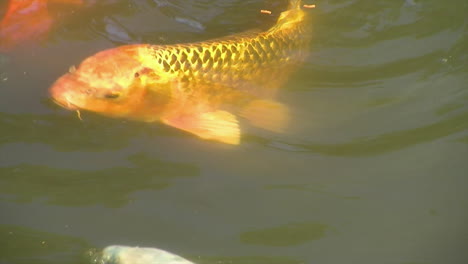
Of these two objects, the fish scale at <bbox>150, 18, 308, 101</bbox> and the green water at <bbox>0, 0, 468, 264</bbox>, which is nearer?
the green water at <bbox>0, 0, 468, 264</bbox>

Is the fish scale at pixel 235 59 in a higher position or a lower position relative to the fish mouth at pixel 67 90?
higher

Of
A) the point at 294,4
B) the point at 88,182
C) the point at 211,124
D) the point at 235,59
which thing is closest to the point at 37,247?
the point at 88,182

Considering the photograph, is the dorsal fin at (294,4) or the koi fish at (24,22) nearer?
the koi fish at (24,22)

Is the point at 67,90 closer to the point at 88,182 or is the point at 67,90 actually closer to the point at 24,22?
the point at 88,182

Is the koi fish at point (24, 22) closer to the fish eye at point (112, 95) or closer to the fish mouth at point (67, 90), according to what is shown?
the fish mouth at point (67, 90)

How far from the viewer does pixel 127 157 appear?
8.98ft

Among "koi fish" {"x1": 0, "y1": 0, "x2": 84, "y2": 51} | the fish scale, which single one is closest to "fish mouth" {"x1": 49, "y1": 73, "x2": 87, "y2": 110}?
the fish scale

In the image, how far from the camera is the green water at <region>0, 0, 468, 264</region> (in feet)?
8.07

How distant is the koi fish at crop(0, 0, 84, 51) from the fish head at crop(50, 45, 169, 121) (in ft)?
2.29

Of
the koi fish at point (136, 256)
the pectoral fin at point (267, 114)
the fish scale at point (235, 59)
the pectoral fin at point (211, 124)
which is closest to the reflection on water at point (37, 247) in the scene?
the koi fish at point (136, 256)

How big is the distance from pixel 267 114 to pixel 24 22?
1755 mm

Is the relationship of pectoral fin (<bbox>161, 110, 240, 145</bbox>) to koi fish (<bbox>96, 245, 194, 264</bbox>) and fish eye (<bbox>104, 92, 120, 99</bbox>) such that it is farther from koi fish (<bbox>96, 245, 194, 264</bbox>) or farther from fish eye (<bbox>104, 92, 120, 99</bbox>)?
koi fish (<bbox>96, 245, 194, 264</bbox>)

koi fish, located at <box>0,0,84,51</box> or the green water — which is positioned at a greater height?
koi fish, located at <box>0,0,84,51</box>

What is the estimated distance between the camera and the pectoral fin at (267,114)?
298 cm
